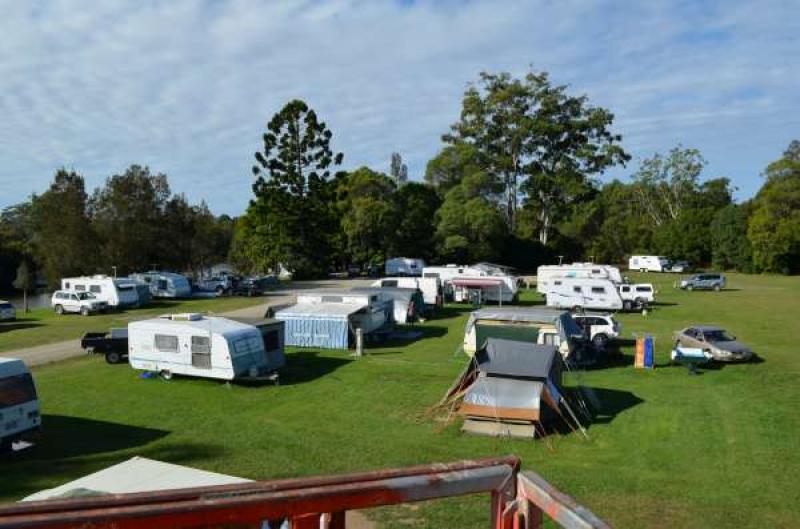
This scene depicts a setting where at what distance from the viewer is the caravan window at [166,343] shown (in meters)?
21.5

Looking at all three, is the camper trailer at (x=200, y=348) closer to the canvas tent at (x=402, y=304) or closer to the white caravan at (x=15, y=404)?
the white caravan at (x=15, y=404)

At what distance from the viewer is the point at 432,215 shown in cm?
7638

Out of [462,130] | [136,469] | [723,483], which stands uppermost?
[462,130]

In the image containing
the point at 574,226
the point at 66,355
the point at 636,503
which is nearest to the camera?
the point at 636,503

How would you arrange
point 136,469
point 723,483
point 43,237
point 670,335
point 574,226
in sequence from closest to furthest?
point 136,469 < point 723,483 < point 670,335 < point 43,237 < point 574,226

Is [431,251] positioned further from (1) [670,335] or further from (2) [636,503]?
(2) [636,503]

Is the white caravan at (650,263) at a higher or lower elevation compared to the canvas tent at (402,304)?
higher

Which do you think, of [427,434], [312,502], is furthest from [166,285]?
[312,502]

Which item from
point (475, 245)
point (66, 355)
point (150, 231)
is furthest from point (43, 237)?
point (475, 245)

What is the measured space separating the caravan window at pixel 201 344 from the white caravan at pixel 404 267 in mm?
44787

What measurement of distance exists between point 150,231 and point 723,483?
54.6 metres

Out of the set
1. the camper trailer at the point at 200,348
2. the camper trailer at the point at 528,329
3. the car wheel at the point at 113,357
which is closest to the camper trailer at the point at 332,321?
the camper trailer at the point at 200,348

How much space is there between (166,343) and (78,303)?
23538 mm

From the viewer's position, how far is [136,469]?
7.88 metres
